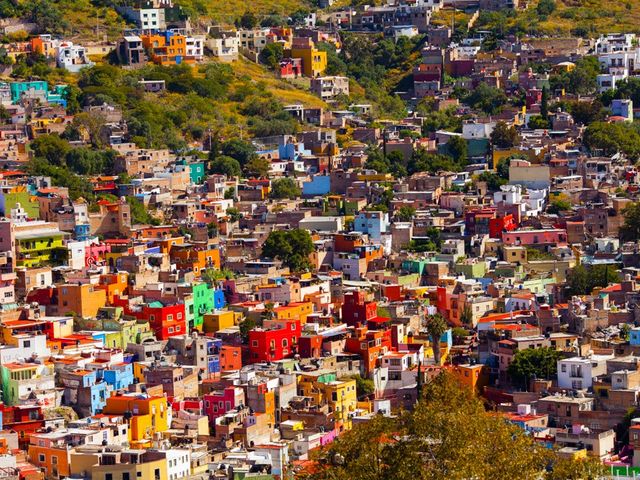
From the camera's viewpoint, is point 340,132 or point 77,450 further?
point 340,132

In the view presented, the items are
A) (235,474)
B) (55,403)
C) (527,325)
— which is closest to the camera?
(235,474)

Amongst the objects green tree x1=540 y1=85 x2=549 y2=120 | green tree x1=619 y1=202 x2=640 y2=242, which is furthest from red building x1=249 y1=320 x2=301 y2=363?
green tree x1=540 y1=85 x2=549 y2=120

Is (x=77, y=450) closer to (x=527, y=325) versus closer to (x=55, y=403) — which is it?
(x=55, y=403)

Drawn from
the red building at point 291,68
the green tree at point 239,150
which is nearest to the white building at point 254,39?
the red building at point 291,68

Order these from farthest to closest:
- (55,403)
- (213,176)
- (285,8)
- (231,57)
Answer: (285,8) < (231,57) < (213,176) < (55,403)

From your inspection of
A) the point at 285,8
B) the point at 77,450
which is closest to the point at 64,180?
the point at 77,450

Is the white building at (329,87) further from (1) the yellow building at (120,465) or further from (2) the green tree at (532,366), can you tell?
(1) the yellow building at (120,465)

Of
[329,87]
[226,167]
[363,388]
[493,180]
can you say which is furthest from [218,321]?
[329,87]
